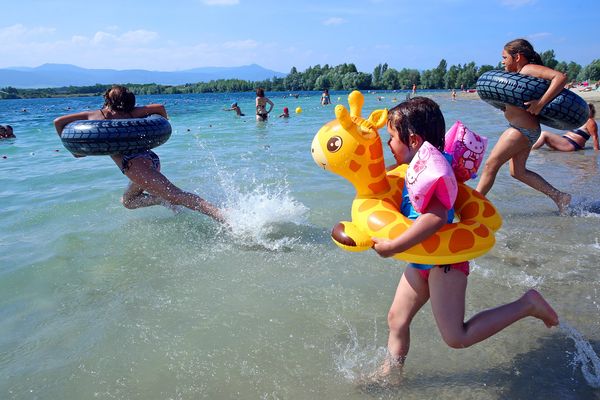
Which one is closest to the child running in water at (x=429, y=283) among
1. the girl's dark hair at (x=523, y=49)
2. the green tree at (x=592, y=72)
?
the girl's dark hair at (x=523, y=49)

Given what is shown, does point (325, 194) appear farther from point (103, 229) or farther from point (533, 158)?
point (533, 158)

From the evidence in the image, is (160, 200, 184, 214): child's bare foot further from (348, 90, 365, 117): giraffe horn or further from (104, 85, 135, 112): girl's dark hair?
(348, 90, 365, 117): giraffe horn

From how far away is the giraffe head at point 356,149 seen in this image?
2344 mm

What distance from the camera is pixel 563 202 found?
5215 millimetres

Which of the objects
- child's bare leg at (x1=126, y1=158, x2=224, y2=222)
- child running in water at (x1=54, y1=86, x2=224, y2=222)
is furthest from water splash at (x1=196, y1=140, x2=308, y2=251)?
child's bare leg at (x1=126, y1=158, x2=224, y2=222)

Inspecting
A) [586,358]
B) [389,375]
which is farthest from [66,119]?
[586,358]

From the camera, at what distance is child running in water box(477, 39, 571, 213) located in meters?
4.54

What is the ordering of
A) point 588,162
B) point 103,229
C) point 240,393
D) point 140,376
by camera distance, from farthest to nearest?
1. point 588,162
2. point 103,229
3. point 140,376
4. point 240,393

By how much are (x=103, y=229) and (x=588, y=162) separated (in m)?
8.56

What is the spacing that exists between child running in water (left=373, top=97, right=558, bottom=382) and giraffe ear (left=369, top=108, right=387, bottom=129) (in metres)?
0.03

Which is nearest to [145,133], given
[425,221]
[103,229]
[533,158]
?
[103,229]

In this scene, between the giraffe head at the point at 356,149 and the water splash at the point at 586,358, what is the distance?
1.53 metres

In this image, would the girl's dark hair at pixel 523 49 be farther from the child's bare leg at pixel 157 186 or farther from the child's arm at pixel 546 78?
the child's bare leg at pixel 157 186

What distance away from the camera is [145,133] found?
485cm
